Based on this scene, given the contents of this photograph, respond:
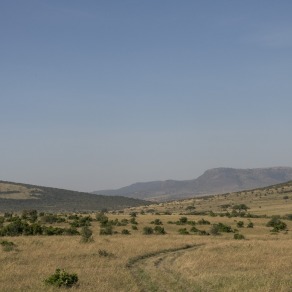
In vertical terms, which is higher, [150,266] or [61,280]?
[61,280]

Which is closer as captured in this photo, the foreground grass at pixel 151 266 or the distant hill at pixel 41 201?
the foreground grass at pixel 151 266

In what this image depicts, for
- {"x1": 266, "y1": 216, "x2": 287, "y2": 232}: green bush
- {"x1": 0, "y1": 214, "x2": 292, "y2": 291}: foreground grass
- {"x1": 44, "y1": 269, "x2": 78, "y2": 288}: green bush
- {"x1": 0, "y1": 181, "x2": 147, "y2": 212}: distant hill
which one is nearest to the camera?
{"x1": 44, "y1": 269, "x2": 78, "y2": 288}: green bush

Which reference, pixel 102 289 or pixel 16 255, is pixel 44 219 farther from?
pixel 102 289

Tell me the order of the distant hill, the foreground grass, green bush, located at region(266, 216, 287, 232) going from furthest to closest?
the distant hill
green bush, located at region(266, 216, 287, 232)
the foreground grass

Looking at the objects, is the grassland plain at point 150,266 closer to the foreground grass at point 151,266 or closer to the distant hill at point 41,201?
the foreground grass at point 151,266

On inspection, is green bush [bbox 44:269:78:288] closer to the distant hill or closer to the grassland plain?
the grassland plain

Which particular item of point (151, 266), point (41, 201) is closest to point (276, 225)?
point (151, 266)

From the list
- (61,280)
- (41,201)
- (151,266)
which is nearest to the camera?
(61,280)

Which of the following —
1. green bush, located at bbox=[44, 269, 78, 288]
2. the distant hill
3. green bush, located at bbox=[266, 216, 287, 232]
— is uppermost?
the distant hill

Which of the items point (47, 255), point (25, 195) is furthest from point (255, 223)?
point (25, 195)

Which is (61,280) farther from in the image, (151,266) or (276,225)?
(276,225)

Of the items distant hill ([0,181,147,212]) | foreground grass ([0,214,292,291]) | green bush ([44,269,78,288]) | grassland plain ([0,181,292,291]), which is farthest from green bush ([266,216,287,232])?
distant hill ([0,181,147,212])

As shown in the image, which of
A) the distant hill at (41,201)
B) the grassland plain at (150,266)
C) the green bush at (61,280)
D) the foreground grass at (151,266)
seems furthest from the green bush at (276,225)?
the distant hill at (41,201)

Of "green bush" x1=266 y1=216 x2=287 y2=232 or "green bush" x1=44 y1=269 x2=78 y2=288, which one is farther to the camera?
"green bush" x1=266 y1=216 x2=287 y2=232
